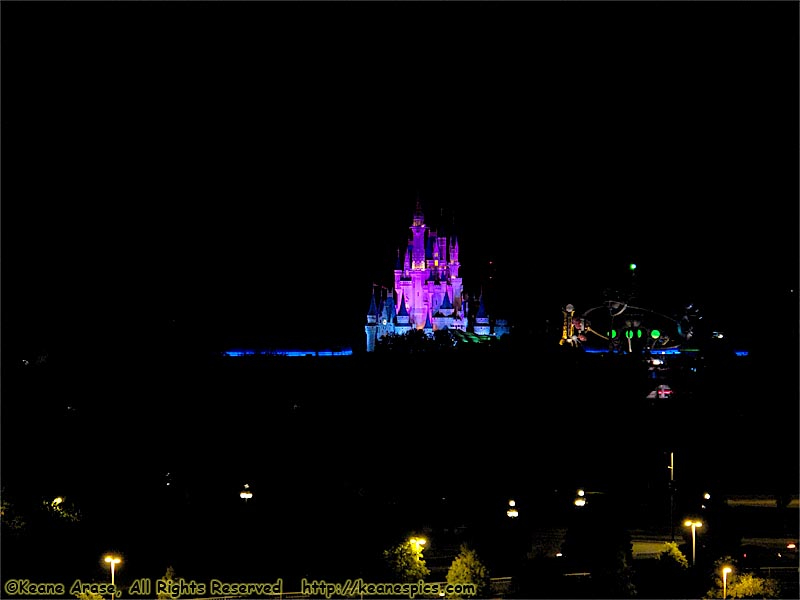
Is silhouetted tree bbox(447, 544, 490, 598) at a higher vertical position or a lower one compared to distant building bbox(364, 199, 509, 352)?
lower

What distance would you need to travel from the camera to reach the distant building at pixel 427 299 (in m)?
70.2

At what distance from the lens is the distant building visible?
70.2 meters

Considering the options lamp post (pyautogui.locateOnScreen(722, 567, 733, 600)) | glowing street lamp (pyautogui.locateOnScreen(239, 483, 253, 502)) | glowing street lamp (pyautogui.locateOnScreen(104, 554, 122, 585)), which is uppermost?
glowing street lamp (pyautogui.locateOnScreen(239, 483, 253, 502))

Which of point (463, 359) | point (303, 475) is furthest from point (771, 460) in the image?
point (463, 359)

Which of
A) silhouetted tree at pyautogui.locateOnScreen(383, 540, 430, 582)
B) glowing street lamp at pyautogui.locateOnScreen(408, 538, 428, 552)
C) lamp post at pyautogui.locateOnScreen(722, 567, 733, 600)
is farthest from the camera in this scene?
glowing street lamp at pyautogui.locateOnScreen(408, 538, 428, 552)

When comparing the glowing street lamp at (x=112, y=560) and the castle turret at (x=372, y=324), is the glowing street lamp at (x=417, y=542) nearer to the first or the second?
the glowing street lamp at (x=112, y=560)

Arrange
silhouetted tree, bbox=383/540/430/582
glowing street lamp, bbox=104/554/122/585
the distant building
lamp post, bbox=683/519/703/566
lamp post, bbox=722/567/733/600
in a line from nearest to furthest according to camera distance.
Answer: lamp post, bbox=722/567/733/600, glowing street lamp, bbox=104/554/122/585, silhouetted tree, bbox=383/540/430/582, lamp post, bbox=683/519/703/566, the distant building

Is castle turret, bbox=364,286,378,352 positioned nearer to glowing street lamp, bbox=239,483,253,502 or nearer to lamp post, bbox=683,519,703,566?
glowing street lamp, bbox=239,483,253,502

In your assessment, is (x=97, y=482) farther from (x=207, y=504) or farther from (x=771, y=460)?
(x=771, y=460)

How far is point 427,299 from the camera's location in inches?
2830

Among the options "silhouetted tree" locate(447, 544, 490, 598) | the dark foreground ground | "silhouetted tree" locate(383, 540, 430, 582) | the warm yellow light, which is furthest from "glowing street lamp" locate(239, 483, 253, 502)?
the warm yellow light

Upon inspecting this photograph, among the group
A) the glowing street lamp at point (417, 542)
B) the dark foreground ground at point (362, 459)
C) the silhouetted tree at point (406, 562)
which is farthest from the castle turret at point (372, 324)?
the silhouetted tree at point (406, 562)

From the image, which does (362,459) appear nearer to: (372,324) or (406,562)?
(406,562)

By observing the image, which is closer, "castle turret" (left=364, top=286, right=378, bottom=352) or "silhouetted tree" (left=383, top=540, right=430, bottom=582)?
"silhouetted tree" (left=383, top=540, right=430, bottom=582)
